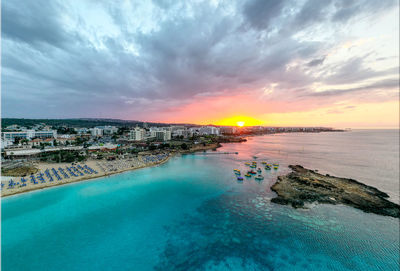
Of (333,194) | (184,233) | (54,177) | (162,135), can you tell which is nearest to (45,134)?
(162,135)

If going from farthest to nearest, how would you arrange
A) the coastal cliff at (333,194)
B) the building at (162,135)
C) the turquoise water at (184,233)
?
1. the building at (162,135)
2. the coastal cliff at (333,194)
3. the turquoise water at (184,233)

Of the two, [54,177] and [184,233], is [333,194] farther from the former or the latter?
[54,177]

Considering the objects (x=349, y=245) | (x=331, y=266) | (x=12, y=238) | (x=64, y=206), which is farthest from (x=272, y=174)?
(x=12, y=238)

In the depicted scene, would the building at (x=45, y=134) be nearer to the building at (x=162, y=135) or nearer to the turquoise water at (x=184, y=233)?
the building at (x=162, y=135)

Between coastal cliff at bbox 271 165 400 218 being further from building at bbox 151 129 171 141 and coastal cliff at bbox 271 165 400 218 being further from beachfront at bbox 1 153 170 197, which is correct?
building at bbox 151 129 171 141

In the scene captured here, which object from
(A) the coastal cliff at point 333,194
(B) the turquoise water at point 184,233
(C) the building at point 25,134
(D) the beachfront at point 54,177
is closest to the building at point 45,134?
(C) the building at point 25,134

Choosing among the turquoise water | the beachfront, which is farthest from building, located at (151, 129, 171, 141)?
the turquoise water
